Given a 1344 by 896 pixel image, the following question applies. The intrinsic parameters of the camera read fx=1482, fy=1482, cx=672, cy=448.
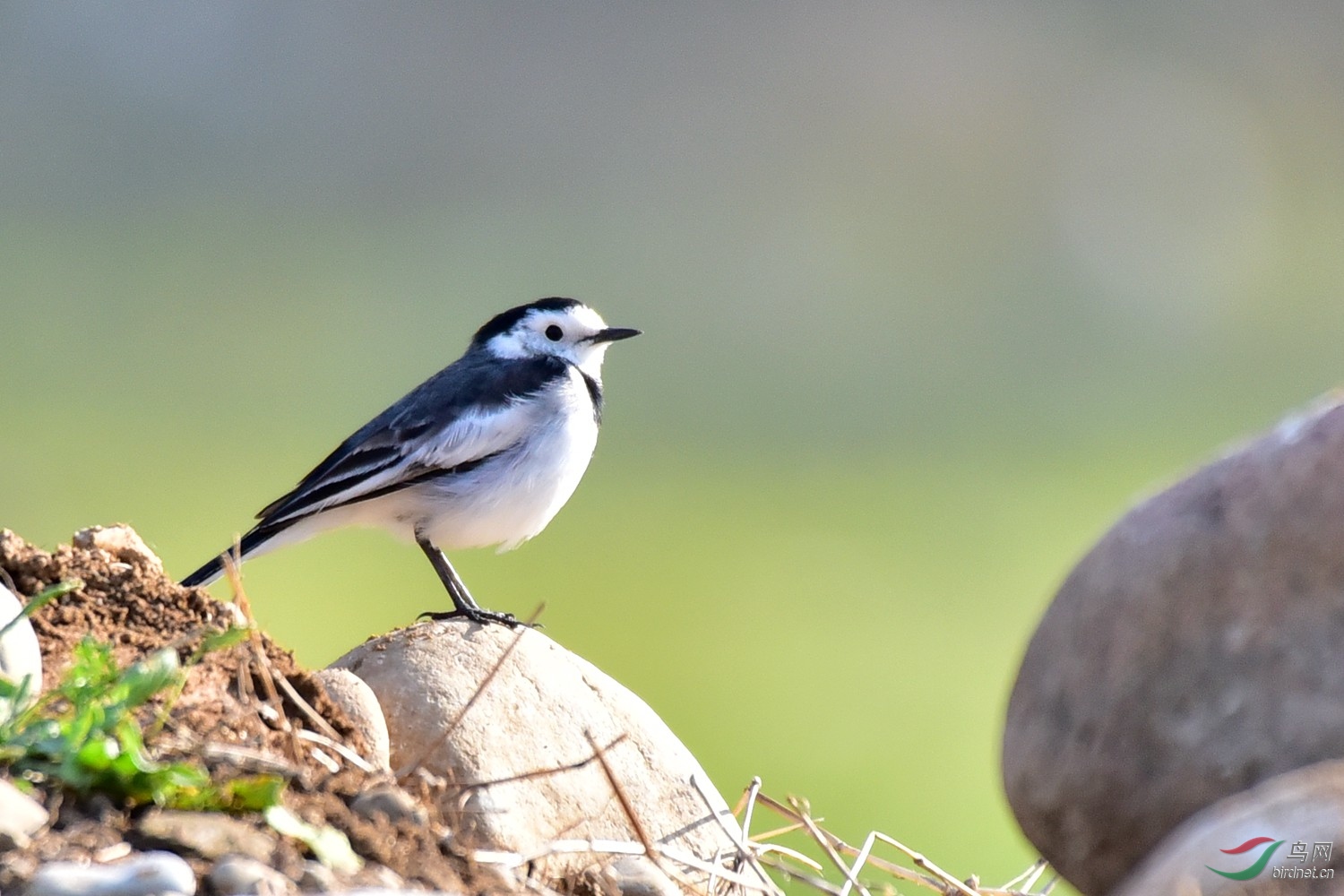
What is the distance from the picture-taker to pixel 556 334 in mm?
5852

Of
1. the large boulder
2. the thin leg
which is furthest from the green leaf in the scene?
the thin leg

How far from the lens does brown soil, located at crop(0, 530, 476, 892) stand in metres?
2.38

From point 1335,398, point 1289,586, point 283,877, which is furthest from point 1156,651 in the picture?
point 283,877

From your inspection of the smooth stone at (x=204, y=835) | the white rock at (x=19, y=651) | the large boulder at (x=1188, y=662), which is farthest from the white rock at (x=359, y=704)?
the large boulder at (x=1188, y=662)

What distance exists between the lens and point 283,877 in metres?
2.30

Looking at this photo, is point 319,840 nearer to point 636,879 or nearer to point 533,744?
point 636,879

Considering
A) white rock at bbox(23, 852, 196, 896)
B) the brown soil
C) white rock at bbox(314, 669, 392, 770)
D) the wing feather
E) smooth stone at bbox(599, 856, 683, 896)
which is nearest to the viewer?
white rock at bbox(23, 852, 196, 896)

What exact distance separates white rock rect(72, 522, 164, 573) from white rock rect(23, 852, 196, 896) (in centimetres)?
132

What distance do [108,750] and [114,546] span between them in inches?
45.1

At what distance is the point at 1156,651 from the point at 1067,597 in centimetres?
31

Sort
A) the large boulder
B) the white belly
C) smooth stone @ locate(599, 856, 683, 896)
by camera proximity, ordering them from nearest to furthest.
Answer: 1. the large boulder
2. smooth stone @ locate(599, 856, 683, 896)
3. the white belly

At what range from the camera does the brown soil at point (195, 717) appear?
238 centimetres

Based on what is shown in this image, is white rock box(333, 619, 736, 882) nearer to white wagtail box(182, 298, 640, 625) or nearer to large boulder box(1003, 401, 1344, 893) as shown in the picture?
large boulder box(1003, 401, 1344, 893)

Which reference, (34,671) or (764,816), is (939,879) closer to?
(34,671)
